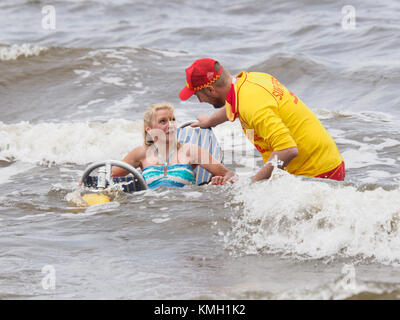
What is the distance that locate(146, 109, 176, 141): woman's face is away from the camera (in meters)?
6.20

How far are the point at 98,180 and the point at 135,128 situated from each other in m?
5.14

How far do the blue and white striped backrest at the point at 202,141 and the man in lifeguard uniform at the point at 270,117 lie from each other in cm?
118

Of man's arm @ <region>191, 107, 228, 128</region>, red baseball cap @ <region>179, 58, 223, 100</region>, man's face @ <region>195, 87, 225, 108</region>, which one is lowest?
man's arm @ <region>191, 107, 228, 128</region>

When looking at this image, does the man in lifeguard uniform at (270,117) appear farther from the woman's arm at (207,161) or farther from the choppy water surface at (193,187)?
the woman's arm at (207,161)

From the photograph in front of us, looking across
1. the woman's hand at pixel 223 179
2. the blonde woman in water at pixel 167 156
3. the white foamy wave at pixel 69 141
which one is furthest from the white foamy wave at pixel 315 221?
the white foamy wave at pixel 69 141

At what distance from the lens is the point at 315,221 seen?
473cm

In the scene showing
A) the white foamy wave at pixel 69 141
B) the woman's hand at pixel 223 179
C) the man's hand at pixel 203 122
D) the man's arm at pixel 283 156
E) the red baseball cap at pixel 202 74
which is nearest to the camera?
the man's arm at pixel 283 156

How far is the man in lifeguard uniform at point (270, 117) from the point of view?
4.59m

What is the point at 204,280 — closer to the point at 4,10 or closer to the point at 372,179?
the point at 372,179

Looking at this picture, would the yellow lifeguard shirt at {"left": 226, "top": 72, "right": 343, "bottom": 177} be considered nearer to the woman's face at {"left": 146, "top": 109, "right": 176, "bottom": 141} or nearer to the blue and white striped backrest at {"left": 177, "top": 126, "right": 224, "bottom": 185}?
the blue and white striped backrest at {"left": 177, "top": 126, "right": 224, "bottom": 185}

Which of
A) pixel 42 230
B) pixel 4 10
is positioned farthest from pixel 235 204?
pixel 4 10

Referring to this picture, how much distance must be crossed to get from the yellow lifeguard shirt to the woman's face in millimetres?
1421

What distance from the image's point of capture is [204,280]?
3.95 meters

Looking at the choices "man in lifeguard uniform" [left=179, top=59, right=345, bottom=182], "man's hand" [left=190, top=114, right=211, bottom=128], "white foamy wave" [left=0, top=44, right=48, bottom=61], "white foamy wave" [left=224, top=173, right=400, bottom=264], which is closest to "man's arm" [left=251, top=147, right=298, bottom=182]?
"man in lifeguard uniform" [left=179, top=59, right=345, bottom=182]
